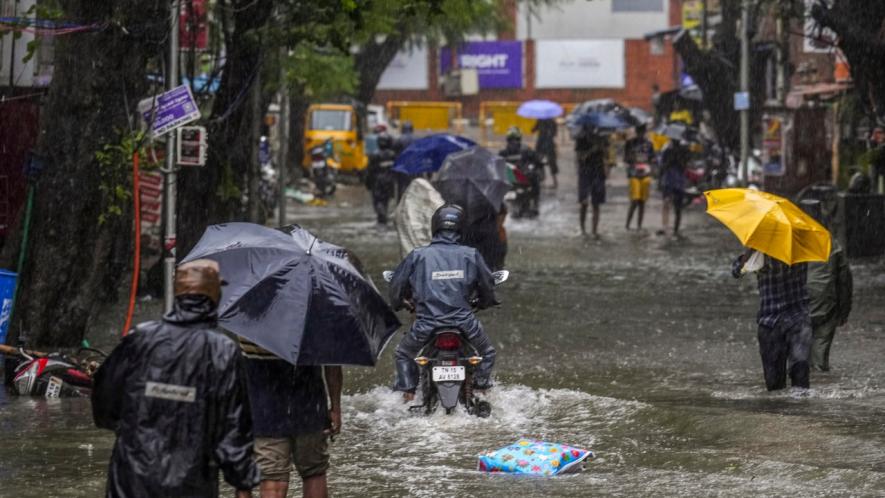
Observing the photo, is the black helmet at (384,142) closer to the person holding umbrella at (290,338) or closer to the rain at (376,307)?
the rain at (376,307)

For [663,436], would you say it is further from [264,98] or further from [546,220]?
[546,220]

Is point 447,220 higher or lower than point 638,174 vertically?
higher

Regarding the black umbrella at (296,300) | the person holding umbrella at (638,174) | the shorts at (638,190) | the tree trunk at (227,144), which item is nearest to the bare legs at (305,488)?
the black umbrella at (296,300)

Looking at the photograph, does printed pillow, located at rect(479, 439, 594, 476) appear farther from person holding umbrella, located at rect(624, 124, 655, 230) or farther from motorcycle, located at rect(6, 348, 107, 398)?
person holding umbrella, located at rect(624, 124, 655, 230)

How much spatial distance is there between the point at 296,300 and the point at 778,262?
5.38 meters

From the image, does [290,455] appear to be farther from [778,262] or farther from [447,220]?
[778,262]

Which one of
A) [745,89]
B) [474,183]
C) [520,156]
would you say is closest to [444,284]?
[474,183]

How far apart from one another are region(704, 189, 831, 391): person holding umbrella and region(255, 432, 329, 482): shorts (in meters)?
4.84

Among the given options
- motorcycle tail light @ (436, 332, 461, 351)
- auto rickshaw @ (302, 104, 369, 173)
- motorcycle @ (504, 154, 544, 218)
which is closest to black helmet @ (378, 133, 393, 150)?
motorcycle @ (504, 154, 544, 218)

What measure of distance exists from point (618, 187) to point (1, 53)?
86.2 feet

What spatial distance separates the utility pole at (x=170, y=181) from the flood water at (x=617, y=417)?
1773mm

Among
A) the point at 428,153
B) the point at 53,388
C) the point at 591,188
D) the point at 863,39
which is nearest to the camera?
the point at 53,388

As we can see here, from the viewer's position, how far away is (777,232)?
11453mm

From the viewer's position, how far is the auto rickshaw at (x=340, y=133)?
45.5 m
